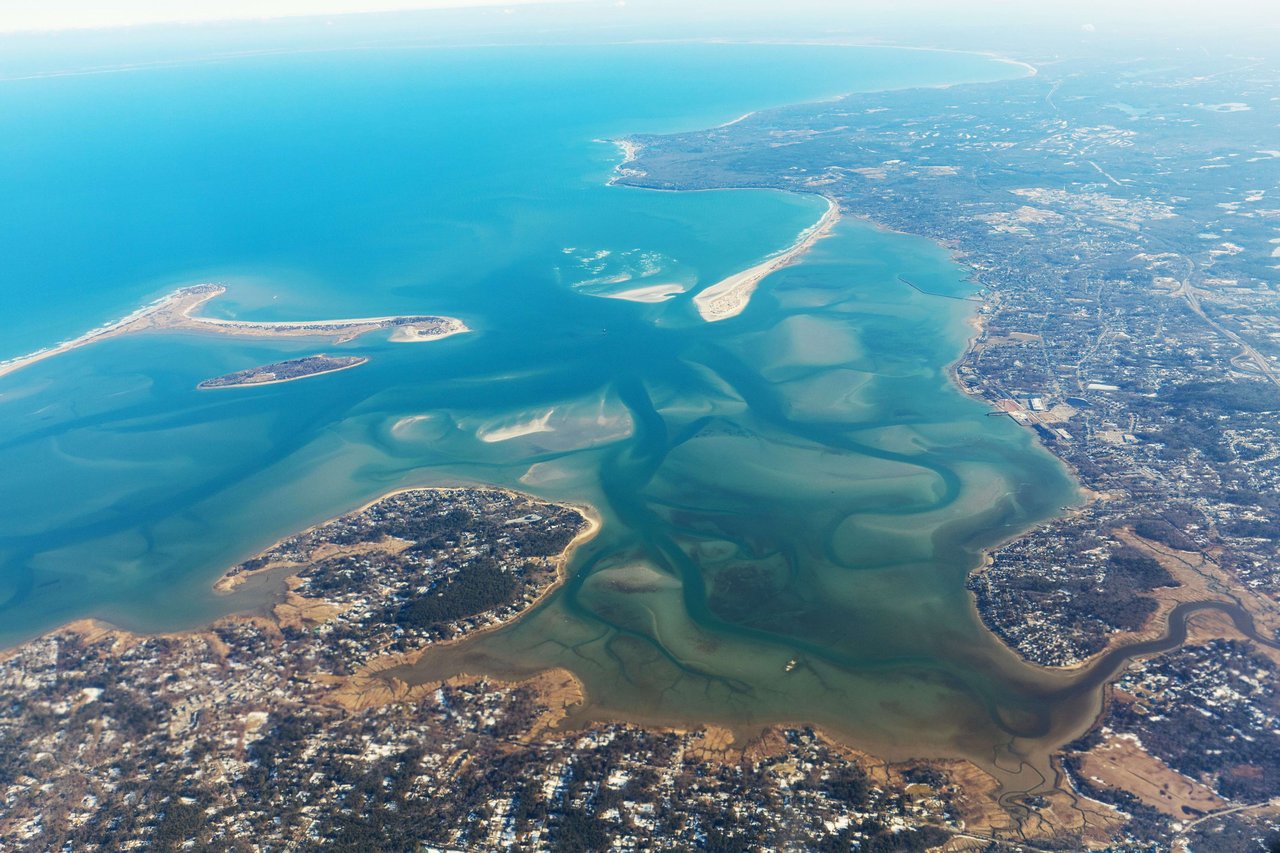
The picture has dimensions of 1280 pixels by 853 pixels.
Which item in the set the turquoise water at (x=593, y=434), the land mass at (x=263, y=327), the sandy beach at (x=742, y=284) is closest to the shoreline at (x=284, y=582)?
the turquoise water at (x=593, y=434)

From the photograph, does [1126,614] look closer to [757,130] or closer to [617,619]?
[617,619]

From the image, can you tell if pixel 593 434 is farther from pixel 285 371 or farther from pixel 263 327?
pixel 263 327

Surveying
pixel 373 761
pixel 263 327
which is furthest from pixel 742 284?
pixel 373 761

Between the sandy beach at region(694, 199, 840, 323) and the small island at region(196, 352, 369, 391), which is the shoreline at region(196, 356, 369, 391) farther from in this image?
the sandy beach at region(694, 199, 840, 323)

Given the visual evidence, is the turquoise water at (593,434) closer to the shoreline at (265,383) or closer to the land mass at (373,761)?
the shoreline at (265,383)

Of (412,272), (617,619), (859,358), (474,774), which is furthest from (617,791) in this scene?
(412,272)

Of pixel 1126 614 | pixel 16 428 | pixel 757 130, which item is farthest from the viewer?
pixel 757 130

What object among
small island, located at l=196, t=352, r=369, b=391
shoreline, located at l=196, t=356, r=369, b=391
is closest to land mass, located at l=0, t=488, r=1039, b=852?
shoreline, located at l=196, t=356, r=369, b=391
